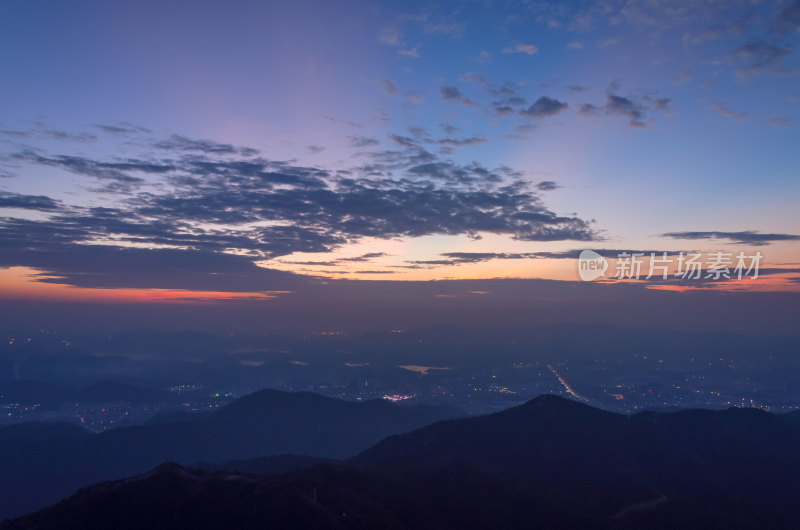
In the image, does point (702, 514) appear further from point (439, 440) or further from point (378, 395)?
point (378, 395)

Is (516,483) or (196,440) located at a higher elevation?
(516,483)

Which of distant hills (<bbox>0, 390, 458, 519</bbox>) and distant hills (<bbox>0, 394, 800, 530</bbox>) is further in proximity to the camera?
distant hills (<bbox>0, 390, 458, 519</bbox>)

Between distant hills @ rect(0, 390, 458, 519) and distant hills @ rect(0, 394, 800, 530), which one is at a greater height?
distant hills @ rect(0, 394, 800, 530)

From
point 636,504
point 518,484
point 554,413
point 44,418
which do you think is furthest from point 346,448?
point 44,418

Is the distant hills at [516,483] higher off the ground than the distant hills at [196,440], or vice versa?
the distant hills at [516,483]
